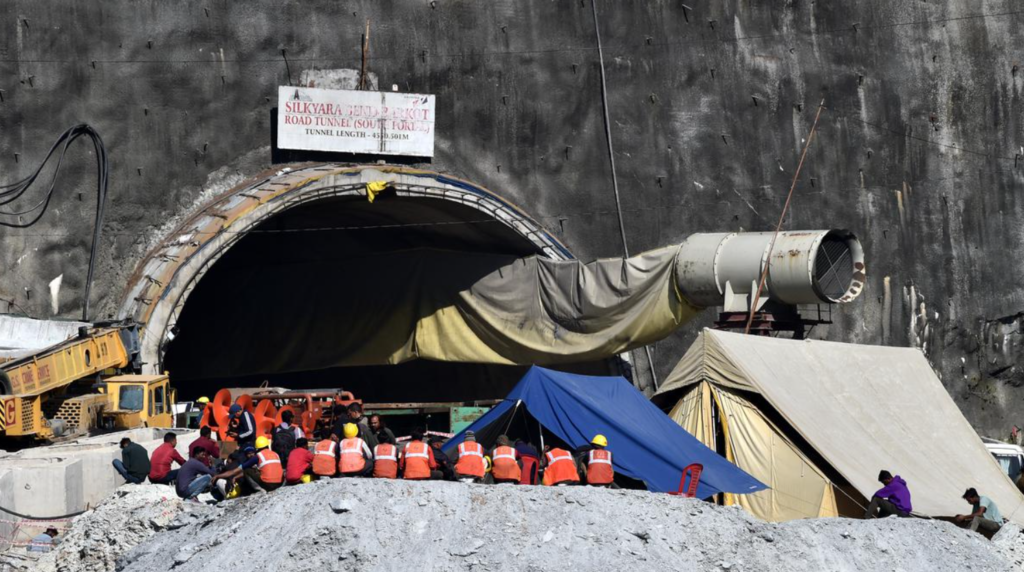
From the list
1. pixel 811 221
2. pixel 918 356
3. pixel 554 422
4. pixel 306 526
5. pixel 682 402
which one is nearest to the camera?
pixel 306 526

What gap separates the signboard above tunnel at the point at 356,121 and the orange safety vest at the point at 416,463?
44.2ft

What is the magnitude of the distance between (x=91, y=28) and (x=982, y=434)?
21030 mm

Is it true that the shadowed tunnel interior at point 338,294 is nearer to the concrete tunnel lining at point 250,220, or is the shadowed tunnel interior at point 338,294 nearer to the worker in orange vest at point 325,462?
the concrete tunnel lining at point 250,220

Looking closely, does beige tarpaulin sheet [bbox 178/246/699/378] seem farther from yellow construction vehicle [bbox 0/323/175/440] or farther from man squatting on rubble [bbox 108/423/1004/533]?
man squatting on rubble [bbox 108/423/1004/533]

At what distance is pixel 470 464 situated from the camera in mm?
16891

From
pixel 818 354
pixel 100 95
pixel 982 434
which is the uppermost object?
pixel 100 95

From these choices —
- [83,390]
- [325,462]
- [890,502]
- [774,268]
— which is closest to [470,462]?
[325,462]

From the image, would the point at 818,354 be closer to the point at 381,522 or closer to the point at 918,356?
the point at 918,356

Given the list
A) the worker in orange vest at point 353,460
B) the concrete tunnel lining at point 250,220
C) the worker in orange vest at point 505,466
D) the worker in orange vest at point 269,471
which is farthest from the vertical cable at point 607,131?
the worker in orange vest at point 269,471

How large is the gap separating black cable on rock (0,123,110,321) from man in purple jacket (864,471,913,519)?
1494 cm

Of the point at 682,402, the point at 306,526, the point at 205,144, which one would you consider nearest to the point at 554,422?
the point at 682,402

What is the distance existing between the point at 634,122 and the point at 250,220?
876cm

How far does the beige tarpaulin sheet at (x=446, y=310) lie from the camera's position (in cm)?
2872

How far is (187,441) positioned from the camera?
22.3 m
